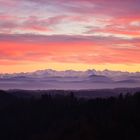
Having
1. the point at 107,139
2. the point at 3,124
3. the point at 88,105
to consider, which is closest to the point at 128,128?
the point at 107,139

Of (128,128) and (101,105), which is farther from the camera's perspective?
(101,105)

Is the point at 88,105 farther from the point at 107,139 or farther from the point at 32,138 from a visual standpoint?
the point at 107,139

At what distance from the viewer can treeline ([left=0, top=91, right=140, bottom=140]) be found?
88.4 metres

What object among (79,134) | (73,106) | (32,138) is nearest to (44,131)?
(32,138)

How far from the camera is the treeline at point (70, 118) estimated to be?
8838 cm

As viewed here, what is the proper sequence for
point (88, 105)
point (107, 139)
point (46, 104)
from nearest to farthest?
point (107, 139)
point (88, 105)
point (46, 104)

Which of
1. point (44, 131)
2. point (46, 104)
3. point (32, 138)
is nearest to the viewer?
point (32, 138)

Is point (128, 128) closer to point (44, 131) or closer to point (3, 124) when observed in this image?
point (44, 131)

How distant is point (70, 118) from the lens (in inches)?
4717

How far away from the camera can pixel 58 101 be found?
5640 inches

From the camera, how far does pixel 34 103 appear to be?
143125 mm

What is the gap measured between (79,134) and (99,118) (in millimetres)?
13268

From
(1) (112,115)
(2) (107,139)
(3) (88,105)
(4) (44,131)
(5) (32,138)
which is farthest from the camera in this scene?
(3) (88,105)

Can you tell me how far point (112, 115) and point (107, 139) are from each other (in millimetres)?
14073
